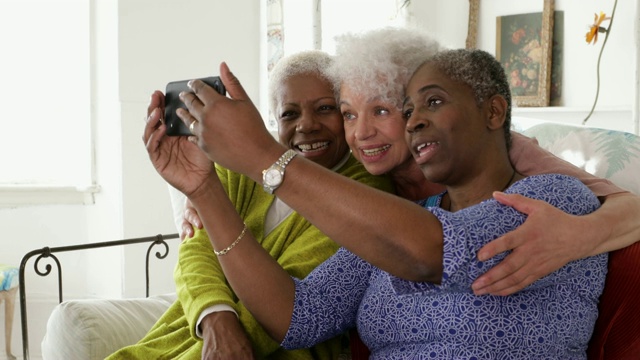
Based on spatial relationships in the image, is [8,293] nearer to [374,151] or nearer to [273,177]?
[374,151]

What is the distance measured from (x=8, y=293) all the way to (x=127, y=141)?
39.0 inches

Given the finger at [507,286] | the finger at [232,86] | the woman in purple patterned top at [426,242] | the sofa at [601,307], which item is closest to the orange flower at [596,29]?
the sofa at [601,307]

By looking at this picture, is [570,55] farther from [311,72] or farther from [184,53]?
[311,72]

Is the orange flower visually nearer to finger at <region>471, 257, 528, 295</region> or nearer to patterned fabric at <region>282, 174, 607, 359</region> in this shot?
patterned fabric at <region>282, 174, 607, 359</region>

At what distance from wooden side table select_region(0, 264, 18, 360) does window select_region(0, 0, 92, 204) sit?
651mm

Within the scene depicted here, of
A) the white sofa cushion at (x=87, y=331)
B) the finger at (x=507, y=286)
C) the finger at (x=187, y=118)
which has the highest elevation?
the finger at (x=187, y=118)

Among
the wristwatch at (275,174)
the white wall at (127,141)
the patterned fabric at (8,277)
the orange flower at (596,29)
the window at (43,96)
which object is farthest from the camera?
the window at (43,96)

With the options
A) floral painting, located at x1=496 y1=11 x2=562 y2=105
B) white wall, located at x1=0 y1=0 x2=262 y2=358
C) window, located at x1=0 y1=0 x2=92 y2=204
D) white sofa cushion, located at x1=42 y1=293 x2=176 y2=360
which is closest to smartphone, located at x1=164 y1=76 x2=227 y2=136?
white sofa cushion, located at x1=42 y1=293 x2=176 y2=360

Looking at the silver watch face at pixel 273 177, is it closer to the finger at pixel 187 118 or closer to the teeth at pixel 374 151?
the finger at pixel 187 118

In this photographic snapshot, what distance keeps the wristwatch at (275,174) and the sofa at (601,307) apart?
24.8 inches

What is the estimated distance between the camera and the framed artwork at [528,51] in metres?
4.68

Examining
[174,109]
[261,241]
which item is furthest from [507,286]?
[261,241]

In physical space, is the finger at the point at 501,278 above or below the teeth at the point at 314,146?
below

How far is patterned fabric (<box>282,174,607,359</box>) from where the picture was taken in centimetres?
110
